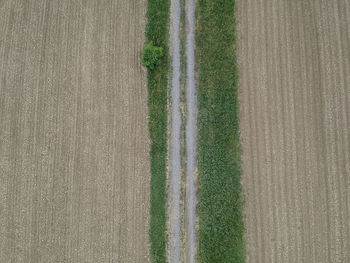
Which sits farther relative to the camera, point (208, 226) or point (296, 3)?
point (296, 3)

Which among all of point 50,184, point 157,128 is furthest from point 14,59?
point 157,128

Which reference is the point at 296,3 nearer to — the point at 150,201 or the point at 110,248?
the point at 150,201

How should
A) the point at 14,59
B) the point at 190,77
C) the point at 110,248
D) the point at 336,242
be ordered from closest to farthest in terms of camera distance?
the point at 336,242, the point at 110,248, the point at 190,77, the point at 14,59

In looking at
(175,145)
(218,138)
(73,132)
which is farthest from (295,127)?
(73,132)

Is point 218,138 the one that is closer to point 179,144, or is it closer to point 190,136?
point 190,136

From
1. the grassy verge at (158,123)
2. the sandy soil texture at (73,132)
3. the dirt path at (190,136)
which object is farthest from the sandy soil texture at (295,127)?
the sandy soil texture at (73,132)

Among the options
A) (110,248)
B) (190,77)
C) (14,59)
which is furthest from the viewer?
(14,59)

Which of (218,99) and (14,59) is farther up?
(14,59)
